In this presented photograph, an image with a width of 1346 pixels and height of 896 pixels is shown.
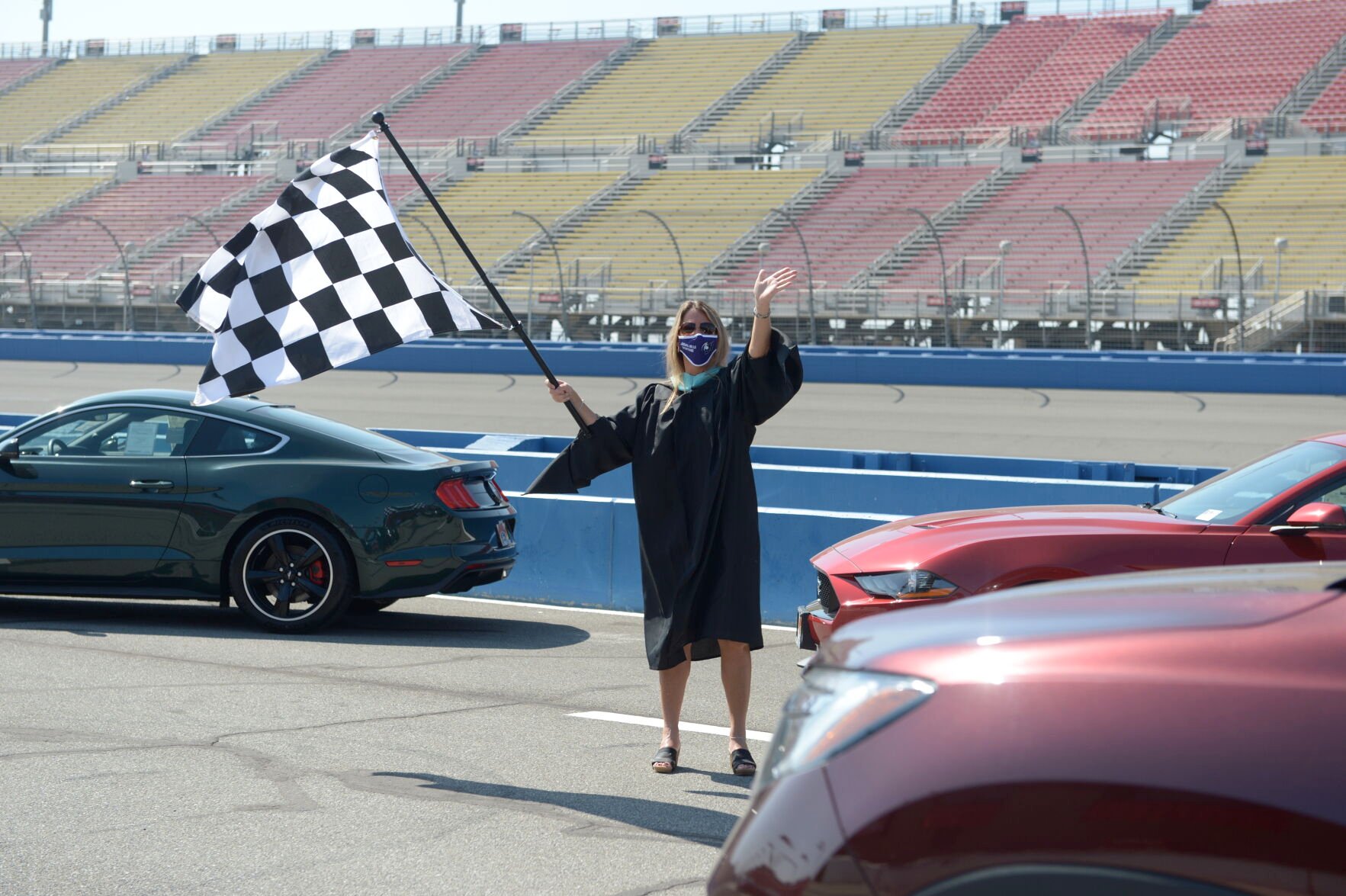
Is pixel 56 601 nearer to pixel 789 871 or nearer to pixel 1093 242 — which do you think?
pixel 789 871

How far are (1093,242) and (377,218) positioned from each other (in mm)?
33013

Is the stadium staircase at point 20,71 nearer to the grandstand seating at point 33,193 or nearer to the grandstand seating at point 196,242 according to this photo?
the grandstand seating at point 33,193

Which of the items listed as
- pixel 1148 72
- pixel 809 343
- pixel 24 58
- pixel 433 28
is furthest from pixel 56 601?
pixel 24 58

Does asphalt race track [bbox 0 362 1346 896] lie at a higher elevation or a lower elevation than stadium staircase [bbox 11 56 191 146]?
lower

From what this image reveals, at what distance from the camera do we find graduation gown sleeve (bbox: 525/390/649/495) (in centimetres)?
534

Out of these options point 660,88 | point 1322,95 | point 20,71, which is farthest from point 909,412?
point 20,71

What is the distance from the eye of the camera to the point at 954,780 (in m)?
1.91

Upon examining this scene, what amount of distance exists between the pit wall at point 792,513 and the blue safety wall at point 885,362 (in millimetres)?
13336

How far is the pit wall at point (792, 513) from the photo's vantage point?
29.1 ft

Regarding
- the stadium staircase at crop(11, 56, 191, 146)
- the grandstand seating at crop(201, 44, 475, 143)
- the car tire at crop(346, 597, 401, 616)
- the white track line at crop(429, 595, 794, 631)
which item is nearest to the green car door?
the car tire at crop(346, 597, 401, 616)

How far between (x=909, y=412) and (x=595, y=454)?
17.8 m

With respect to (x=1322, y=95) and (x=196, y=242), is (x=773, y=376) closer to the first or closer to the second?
(x=1322, y=95)

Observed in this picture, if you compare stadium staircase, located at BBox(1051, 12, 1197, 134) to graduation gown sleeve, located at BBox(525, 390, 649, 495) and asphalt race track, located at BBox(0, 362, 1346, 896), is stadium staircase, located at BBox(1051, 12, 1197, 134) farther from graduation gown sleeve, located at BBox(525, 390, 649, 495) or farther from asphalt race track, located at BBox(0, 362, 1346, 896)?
graduation gown sleeve, located at BBox(525, 390, 649, 495)

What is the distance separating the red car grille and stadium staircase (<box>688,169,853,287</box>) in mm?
30357
